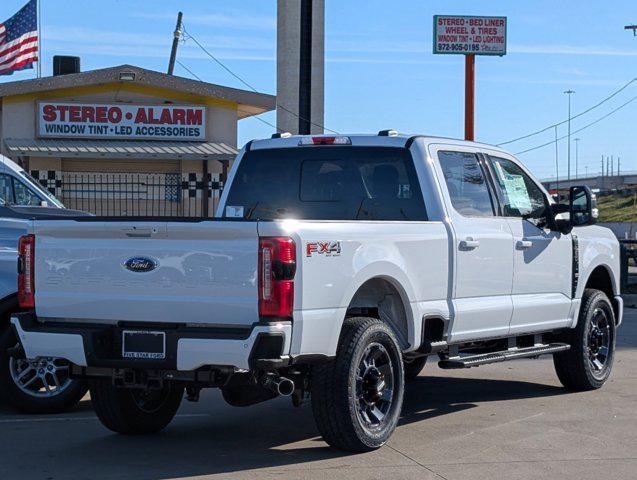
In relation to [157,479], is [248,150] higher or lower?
higher

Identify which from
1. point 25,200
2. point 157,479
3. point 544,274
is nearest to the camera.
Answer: point 157,479

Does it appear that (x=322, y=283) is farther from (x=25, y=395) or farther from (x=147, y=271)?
(x=25, y=395)

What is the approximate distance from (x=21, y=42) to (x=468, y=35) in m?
10.3

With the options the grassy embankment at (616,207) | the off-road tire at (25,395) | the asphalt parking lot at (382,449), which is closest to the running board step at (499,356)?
the asphalt parking lot at (382,449)

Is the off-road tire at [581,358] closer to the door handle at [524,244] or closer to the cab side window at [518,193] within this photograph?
the cab side window at [518,193]

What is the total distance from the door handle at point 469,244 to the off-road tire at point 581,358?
2016mm

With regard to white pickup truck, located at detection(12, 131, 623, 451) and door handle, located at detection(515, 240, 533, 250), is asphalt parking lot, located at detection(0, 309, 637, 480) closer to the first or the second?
white pickup truck, located at detection(12, 131, 623, 451)

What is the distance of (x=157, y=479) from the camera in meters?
6.76

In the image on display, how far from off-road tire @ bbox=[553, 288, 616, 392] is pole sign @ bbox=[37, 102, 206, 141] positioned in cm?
1613

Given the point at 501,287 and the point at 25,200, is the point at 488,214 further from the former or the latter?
the point at 25,200

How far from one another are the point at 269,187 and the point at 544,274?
8.05 ft

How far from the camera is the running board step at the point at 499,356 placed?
853 cm

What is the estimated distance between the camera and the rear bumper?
21.6ft

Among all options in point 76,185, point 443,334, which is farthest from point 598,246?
point 76,185
